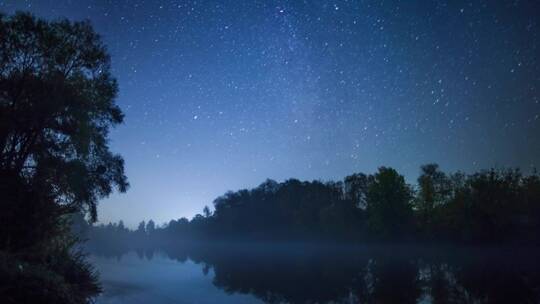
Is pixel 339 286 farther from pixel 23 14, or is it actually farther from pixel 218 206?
pixel 218 206

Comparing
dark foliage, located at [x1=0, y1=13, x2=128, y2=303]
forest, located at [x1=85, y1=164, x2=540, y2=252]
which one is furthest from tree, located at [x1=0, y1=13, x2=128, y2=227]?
forest, located at [x1=85, y1=164, x2=540, y2=252]

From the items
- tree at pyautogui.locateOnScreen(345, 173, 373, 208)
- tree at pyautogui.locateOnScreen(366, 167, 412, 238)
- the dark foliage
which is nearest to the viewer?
the dark foliage

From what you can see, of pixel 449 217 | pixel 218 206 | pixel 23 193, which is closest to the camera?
pixel 23 193

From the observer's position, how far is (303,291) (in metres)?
20.8

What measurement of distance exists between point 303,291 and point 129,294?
31.5ft

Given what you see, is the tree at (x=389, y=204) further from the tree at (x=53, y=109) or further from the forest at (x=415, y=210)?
the tree at (x=53, y=109)

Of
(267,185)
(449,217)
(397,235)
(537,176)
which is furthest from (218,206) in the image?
(537,176)

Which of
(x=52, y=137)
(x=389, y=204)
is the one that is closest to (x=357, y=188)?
(x=389, y=204)

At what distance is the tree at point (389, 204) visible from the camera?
Answer: 69938mm

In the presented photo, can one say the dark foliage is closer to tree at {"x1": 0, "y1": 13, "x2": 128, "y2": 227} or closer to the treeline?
tree at {"x1": 0, "y1": 13, "x2": 128, "y2": 227}

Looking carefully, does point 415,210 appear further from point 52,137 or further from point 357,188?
point 52,137

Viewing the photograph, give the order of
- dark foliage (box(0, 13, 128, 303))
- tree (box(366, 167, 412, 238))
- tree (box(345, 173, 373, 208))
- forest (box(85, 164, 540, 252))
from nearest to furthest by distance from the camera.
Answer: dark foliage (box(0, 13, 128, 303)) → forest (box(85, 164, 540, 252)) → tree (box(366, 167, 412, 238)) → tree (box(345, 173, 373, 208))

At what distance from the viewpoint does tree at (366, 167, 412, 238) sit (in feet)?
229

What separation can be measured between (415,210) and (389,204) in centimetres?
630
